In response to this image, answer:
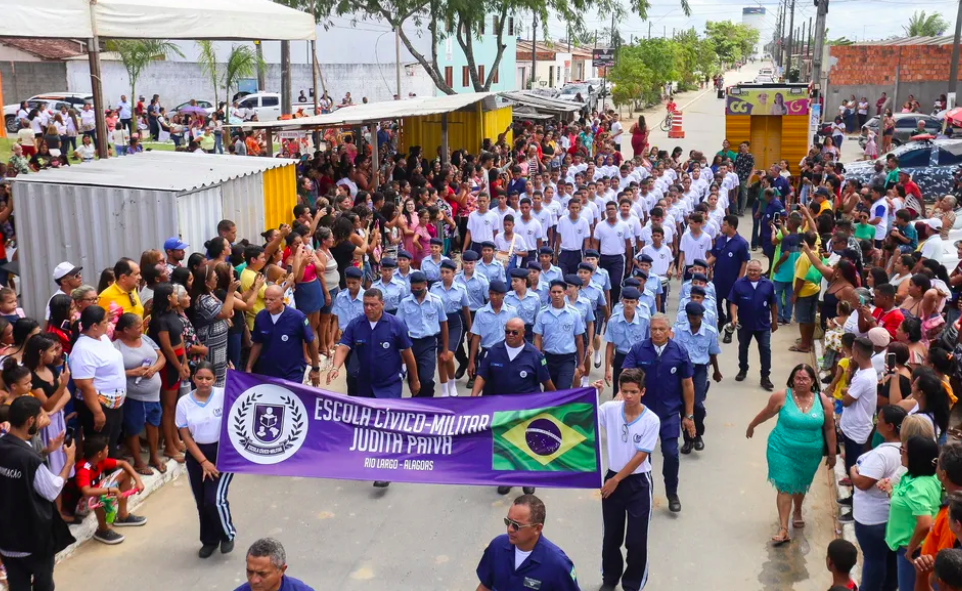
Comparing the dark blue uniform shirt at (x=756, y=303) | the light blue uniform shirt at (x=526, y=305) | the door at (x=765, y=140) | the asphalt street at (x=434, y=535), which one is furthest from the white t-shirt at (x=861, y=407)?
the door at (x=765, y=140)

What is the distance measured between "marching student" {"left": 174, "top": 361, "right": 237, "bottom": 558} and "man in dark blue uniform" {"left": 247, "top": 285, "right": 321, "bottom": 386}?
131 cm

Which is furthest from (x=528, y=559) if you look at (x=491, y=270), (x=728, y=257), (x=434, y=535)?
(x=728, y=257)

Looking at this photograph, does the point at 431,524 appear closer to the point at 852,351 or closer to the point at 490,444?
the point at 490,444

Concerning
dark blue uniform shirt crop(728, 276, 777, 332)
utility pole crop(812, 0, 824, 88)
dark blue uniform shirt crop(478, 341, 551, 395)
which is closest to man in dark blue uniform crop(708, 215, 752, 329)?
dark blue uniform shirt crop(728, 276, 777, 332)

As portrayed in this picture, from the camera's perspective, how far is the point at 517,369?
26.9ft

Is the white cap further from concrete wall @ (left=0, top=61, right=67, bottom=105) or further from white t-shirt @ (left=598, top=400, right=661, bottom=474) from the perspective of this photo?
concrete wall @ (left=0, top=61, right=67, bottom=105)

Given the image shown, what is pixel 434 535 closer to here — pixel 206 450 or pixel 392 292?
pixel 206 450

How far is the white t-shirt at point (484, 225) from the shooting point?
561 inches

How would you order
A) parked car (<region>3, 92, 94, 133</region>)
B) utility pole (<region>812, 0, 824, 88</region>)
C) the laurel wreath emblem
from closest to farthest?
1. the laurel wreath emblem
2. parked car (<region>3, 92, 94, 133</region>)
3. utility pole (<region>812, 0, 824, 88</region>)

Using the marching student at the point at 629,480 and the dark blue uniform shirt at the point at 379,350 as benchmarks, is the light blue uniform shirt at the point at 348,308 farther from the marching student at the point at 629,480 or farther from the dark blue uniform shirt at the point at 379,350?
the marching student at the point at 629,480

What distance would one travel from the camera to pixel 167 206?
10.6m

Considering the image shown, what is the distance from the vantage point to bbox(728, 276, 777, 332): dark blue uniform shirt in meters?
11.2

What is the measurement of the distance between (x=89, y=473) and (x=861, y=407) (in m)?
5.84

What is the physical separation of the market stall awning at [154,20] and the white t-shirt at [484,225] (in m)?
4.53
